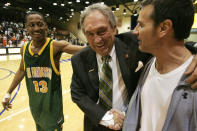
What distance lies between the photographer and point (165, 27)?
32.0 inches

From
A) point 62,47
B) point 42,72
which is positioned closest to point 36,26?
point 62,47

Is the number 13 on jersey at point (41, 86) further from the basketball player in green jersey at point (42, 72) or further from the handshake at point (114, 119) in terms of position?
the handshake at point (114, 119)

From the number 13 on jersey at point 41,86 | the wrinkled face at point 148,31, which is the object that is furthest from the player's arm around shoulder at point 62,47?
the wrinkled face at point 148,31

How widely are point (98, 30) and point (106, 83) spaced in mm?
465

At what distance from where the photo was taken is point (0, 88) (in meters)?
4.54

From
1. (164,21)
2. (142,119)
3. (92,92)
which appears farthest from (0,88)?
(164,21)

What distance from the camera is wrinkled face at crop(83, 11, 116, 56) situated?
3.62 ft

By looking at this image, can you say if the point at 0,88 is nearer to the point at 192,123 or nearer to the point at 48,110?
the point at 48,110

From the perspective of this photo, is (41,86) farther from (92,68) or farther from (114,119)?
(114,119)

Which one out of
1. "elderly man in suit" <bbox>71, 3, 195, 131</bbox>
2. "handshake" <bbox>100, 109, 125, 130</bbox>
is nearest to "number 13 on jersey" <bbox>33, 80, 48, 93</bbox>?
"elderly man in suit" <bbox>71, 3, 195, 131</bbox>

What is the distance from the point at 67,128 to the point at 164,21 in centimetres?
270

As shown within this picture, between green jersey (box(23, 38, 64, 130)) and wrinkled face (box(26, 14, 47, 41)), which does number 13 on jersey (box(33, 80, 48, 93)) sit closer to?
green jersey (box(23, 38, 64, 130))

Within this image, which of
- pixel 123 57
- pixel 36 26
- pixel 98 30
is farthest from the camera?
pixel 36 26

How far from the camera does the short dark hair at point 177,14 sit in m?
0.76
